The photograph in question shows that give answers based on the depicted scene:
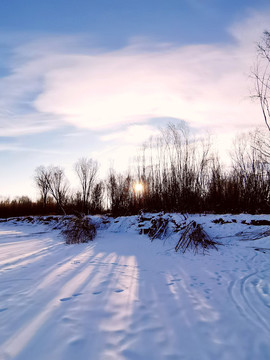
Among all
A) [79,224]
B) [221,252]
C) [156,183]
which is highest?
[156,183]

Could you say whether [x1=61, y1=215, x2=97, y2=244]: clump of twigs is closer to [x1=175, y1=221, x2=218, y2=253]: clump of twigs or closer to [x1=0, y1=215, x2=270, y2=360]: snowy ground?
[x1=0, y1=215, x2=270, y2=360]: snowy ground

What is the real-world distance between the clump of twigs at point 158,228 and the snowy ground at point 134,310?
3640 mm

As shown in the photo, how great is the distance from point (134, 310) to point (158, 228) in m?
6.20

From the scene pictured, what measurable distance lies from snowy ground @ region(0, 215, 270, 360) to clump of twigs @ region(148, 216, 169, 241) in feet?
11.9

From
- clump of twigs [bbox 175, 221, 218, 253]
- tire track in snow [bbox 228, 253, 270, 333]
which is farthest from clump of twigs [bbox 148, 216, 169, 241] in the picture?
tire track in snow [bbox 228, 253, 270, 333]

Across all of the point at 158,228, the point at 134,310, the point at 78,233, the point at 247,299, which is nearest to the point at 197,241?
the point at 158,228

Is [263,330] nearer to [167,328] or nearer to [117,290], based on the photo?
[167,328]

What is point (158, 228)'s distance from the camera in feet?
28.0

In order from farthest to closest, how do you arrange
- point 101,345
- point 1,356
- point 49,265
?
point 49,265
point 101,345
point 1,356

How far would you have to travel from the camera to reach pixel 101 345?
5.85 ft

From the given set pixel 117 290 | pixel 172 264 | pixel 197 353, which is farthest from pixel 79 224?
pixel 197 353

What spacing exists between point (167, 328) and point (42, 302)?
1419 mm

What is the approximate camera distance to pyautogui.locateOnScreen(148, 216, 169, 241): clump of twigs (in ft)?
27.2

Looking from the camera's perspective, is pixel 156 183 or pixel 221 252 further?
pixel 156 183
